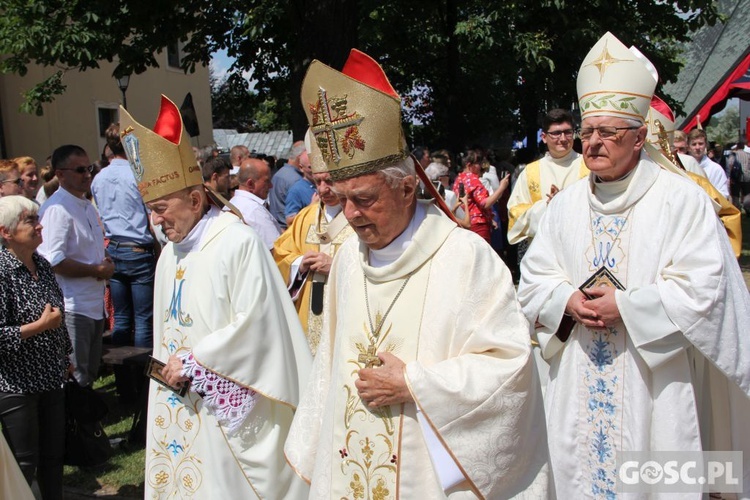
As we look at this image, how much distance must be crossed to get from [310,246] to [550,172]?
243 centimetres

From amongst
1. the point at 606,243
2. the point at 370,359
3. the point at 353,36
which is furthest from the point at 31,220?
the point at 353,36

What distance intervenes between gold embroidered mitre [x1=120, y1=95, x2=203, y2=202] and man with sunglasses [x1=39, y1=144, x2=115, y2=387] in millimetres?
2335

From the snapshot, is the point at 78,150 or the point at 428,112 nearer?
the point at 78,150

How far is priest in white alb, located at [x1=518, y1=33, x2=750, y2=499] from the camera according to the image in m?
3.66

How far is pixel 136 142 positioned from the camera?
3.97m

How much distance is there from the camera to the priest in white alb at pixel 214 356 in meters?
3.68

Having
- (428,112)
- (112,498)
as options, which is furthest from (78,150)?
(428,112)

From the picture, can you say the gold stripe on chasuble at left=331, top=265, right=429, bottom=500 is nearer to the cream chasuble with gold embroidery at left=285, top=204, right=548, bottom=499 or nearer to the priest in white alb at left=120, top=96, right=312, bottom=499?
the cream chasuble with gold embroidery at left=285, top=204, right=548, bottom=499

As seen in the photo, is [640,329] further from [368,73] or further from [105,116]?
[105,116]

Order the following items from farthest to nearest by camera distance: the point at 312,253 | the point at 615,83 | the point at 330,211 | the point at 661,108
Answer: the point at 661,108 < the point at 330,211 < the point at 312,253 < the point at 615,83

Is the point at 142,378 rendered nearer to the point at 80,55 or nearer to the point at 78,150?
the point at 78,150

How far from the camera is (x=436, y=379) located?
2.52 meters

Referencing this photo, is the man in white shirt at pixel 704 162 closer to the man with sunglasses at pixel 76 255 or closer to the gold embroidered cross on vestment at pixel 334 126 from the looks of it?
the man with sunglasses at pixel 76 255

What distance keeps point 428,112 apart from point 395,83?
2.83m
